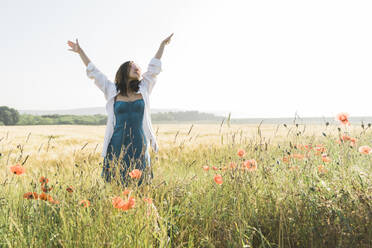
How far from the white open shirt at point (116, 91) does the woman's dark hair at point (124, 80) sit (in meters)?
0.06

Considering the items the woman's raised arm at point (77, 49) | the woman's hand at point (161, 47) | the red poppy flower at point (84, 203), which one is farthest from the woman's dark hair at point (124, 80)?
the red poppy flower at point (84, 203)

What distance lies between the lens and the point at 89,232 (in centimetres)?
169

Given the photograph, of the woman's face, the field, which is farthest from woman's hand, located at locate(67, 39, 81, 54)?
the field

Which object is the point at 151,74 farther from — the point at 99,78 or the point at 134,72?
the point at 99,78

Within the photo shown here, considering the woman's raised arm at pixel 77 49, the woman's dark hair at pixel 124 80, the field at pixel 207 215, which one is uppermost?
the woman's raised arm at pixel 77 49

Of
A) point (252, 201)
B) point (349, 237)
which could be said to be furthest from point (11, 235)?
point (349, 237)

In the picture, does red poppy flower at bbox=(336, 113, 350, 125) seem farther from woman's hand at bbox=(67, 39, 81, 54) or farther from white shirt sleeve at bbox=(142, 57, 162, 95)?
woman's hand at bbox=(67, 39, 81, 54)

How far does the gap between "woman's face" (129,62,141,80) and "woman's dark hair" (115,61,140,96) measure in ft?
0.11

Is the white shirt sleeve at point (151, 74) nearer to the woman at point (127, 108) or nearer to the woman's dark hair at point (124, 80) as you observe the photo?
the woman at point (127, 108)

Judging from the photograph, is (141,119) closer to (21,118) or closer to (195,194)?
(195,194)

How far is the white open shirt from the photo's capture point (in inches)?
126

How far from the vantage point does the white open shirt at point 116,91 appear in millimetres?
3189

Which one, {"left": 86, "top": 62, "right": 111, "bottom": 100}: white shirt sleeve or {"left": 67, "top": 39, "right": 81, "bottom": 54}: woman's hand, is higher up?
{"left": 67, "top": 39, "right": 81, "bottom": 54}: woman's hand

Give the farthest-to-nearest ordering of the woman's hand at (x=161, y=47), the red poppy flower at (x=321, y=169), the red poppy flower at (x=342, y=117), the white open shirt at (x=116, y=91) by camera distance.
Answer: the woman's hand at (x=161, y=47)
the white open shirt at (x=116, y=91)
the red poppy flower at (x=342, y=117)
the red poppy flower at (x=321, y=169)
